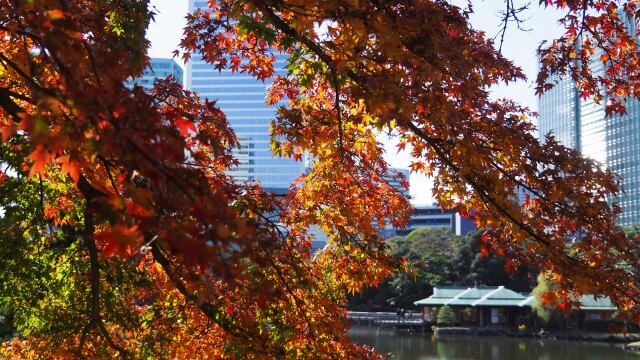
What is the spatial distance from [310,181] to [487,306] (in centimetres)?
3119

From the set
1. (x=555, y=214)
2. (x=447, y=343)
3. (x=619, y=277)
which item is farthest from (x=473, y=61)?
(x=447, y=343)

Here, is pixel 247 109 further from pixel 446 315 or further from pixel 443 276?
pixel 446 315

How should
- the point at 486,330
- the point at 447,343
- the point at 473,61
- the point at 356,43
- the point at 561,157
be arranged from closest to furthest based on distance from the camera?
1. the point at 356,43
2. the point at 561,157
3. the point at 473,61
4. the point at 447,343
5. the point at 486,330

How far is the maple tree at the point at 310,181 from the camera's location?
124 inches

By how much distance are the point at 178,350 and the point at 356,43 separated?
301 cm

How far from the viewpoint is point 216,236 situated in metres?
1.72

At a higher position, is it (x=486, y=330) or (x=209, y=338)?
(x=209, y=338)

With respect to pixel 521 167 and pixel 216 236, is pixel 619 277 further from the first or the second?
pixel 216 236

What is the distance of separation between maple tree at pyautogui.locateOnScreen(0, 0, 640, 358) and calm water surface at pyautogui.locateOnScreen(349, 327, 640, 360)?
814 inches

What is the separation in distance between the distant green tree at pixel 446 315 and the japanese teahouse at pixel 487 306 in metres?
0.32

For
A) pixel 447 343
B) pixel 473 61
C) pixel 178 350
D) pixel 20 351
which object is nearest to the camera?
pixel 473 61

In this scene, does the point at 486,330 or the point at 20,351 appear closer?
the point at 20,351

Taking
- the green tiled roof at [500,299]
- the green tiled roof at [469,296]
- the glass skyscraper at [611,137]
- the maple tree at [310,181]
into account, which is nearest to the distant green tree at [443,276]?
the green tiled roof at [469,296]

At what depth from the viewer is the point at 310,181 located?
5.41 meters
